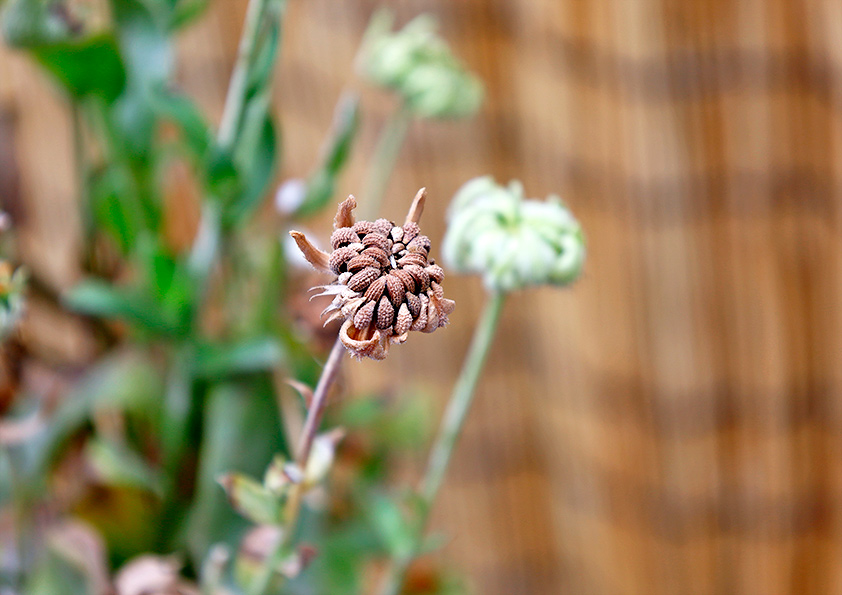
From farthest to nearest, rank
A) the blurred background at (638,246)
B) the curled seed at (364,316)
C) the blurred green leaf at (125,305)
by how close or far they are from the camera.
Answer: the blurred background at (638,246), the blurred green leaf at (125,305), the curled seed at (364,316)

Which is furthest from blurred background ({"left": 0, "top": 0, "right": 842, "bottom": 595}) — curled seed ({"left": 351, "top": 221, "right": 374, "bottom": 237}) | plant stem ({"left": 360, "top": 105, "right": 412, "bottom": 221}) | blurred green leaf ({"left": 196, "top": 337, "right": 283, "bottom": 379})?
curled seed ({"left": 351, "top": 221, "right": 374, "bottom": 237})

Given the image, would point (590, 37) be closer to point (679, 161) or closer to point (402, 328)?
point (679, 161)

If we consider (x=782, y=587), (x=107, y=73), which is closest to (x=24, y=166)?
(x=107, y=73)

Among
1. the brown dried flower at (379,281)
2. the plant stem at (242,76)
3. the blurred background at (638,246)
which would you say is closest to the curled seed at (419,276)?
the brown dried flower at (379,281)

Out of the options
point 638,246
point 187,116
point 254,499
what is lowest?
point 254,499

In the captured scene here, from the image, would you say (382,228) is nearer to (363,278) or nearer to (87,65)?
(363,278)

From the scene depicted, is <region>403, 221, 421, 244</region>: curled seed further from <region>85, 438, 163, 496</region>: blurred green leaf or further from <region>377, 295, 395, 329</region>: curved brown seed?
<region>85, 438, 163, 496</region>: blurred green leaf

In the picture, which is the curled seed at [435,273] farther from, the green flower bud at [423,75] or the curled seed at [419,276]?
the green flower bud at [423,75]

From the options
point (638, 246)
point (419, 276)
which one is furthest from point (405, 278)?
point (638, 246)
